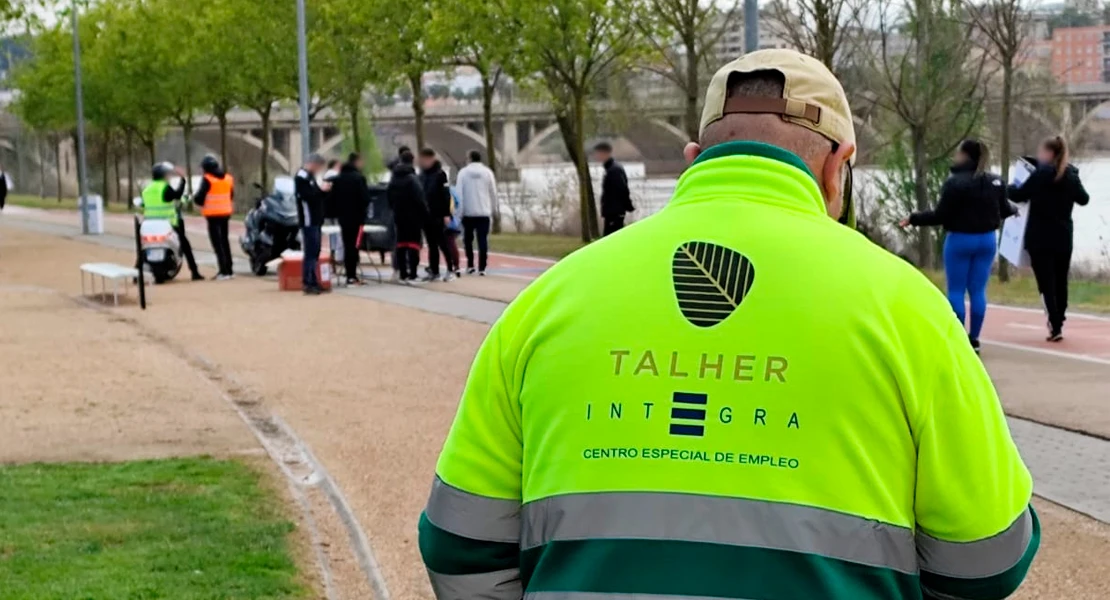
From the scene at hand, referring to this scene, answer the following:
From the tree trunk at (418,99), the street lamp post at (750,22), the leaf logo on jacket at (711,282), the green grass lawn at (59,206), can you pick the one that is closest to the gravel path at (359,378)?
the street lamp post at (750,22)

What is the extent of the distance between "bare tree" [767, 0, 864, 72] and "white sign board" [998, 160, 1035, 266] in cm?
610

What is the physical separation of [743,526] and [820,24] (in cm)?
1948

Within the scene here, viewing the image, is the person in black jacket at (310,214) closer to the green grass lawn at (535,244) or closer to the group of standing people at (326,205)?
the group of standing people at (326,205)

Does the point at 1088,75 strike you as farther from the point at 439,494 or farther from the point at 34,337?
the point at 439,494

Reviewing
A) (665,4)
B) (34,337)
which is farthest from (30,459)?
(665,4)

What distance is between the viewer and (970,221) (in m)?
11.5

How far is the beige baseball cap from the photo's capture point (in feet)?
7.26

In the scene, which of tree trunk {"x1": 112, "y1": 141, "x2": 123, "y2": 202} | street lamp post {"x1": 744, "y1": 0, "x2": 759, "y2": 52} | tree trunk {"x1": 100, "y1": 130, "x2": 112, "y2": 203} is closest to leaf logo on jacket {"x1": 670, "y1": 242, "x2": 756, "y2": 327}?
street lamp post {"x1": 744, "y1": 0, "x2": 759, "y2": 52}

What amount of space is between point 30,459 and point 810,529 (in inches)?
297

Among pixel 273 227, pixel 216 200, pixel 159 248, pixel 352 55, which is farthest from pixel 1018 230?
pixel 352 55

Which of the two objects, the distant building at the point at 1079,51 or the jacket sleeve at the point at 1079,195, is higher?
the distant building at the point at 1079,51

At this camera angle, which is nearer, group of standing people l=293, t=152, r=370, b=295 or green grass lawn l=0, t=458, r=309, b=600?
green grass lawn l=0, t=458, r=309, b=600

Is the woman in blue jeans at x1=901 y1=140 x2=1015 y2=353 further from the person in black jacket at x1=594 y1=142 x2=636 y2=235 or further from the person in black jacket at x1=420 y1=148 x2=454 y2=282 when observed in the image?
the person in black jacket at x1=420 y1=148 x2=454 y2=282

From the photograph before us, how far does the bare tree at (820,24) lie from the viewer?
20688 mm
